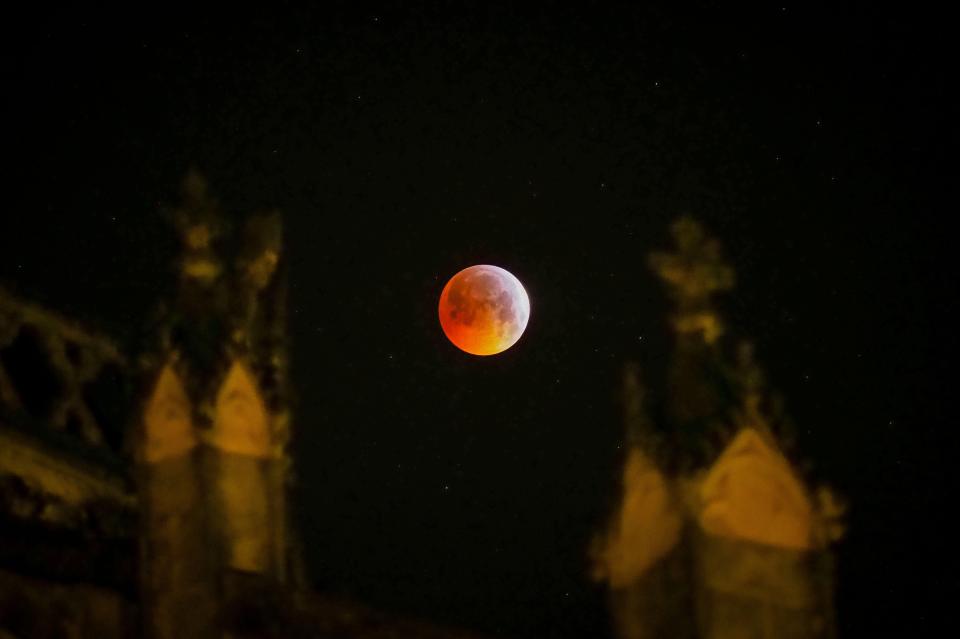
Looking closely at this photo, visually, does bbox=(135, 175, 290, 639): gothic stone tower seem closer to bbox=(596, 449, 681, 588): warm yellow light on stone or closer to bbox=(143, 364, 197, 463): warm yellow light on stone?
bbox=(143, 364, 197, 463): warm yellow light on stone

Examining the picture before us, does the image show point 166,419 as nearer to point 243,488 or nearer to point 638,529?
point 243,488

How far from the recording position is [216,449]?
184 inches

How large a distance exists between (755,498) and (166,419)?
9.53 ft

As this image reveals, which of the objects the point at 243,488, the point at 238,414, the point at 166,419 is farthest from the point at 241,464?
the point at 166,419

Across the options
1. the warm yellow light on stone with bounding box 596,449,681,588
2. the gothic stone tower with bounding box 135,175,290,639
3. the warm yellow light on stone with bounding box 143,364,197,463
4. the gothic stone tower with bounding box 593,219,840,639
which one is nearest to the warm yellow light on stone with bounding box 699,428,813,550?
the gothic stone tower with bounding box 593,219,840,639

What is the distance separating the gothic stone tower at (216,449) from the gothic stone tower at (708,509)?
5.88 feet

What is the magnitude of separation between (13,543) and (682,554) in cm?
363

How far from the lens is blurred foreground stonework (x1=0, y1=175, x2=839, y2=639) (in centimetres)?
335

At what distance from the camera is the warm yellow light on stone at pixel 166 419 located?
4621 millimetres

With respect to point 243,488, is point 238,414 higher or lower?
higher

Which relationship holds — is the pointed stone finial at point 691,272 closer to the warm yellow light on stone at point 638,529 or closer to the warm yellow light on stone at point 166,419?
the warm yellow light on stone at point 638,529

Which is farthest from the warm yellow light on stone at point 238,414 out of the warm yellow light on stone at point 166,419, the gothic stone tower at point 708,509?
the gothic stone tower at point 708,509

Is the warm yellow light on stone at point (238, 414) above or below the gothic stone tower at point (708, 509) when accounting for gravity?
above

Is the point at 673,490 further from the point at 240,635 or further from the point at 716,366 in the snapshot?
the point at 240,635
